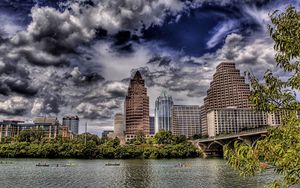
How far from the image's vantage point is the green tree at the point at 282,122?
8.41m

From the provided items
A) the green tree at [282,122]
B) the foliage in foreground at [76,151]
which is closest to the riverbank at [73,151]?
the foliage in foreground at [76,151]

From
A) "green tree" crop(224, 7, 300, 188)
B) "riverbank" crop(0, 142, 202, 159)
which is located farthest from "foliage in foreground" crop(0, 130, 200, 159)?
"green tree" crop(224, 7, 300, 188)

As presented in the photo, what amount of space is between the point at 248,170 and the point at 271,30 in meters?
4.34

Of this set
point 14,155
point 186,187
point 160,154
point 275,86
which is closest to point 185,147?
point 160,154

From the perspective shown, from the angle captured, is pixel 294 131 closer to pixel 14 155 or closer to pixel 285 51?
pixel 285 51

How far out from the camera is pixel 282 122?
31.9ft

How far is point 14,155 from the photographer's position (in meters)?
156

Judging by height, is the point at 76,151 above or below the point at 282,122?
below

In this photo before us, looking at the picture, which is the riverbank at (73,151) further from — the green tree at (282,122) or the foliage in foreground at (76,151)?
the green tree at (282,122)

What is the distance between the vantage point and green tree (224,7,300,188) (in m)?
8.41

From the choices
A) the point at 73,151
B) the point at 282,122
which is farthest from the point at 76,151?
the point at 282,122

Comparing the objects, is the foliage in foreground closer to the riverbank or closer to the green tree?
the riverbank

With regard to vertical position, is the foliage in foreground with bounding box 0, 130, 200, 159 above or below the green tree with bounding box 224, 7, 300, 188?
below

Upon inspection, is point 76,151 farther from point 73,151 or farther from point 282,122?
point 282,122
